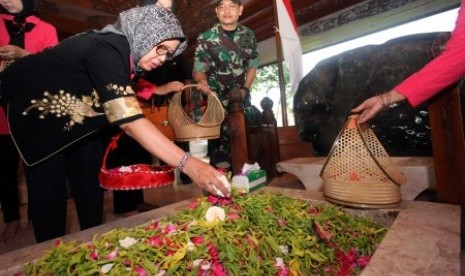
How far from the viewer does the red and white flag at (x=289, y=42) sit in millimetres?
3442

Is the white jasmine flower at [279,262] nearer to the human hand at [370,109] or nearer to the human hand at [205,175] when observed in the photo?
the human hand at [205,175]

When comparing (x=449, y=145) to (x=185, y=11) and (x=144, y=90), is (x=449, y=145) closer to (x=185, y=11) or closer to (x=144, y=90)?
(x=144, y=90)

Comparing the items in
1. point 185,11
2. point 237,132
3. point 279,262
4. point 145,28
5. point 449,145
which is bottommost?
point 279,262

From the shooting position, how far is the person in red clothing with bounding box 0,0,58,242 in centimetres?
202

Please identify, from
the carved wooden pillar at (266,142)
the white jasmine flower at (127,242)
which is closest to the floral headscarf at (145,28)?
the white jasmine flower at (127,242)

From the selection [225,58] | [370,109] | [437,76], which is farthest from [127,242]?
[225,58]

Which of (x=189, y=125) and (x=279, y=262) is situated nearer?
(x=279, y=262)

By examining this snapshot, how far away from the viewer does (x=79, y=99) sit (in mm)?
1376

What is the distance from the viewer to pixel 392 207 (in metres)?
1.43

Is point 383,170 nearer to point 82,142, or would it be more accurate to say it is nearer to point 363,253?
point 363,253

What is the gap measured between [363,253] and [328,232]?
17cm

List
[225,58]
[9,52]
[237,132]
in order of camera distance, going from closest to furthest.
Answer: [9,52], [237,132], [225,58]

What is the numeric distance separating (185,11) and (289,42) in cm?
252

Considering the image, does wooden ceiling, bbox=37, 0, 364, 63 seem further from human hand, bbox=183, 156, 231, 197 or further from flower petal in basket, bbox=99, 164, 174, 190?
human hand, bbox=183, 156, 231, 197
